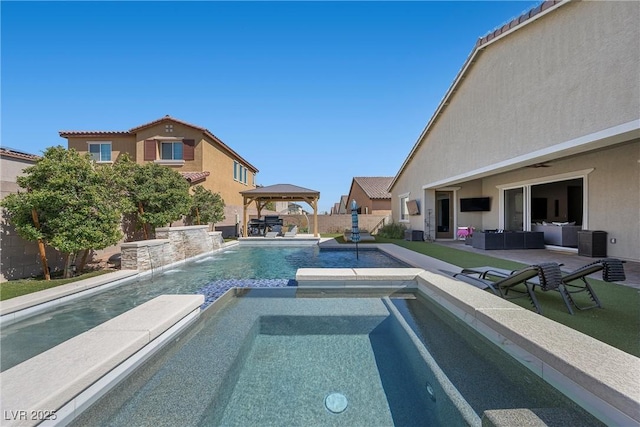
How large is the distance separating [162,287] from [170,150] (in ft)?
47.6

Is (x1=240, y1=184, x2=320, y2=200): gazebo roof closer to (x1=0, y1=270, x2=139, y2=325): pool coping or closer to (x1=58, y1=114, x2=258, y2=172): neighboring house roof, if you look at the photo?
(x1=58, y1=114, x2=258, y2=172): neighboring house roof

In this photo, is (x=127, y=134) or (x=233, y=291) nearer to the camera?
(x=233, y=291)

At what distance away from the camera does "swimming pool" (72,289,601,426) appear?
8.28ft

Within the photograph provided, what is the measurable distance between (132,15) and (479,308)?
13.6 m

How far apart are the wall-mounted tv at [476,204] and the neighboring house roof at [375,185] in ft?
33.1

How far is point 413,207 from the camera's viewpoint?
16.8 meters

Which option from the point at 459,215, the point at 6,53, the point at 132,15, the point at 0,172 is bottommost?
the point at 459,215

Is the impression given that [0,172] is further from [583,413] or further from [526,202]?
[526,202]

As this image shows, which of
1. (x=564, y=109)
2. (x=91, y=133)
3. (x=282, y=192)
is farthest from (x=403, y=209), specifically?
(x=91, y=133)

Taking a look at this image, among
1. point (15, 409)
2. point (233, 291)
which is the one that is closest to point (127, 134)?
point (233, 291)

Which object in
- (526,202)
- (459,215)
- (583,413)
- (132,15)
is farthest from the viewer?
(459,215)

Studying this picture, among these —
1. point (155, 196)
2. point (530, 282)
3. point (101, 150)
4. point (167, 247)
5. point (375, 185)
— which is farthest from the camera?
point (375, 185)

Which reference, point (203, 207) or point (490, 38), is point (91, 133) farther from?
point (490, 38)

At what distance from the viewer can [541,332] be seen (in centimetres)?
298
